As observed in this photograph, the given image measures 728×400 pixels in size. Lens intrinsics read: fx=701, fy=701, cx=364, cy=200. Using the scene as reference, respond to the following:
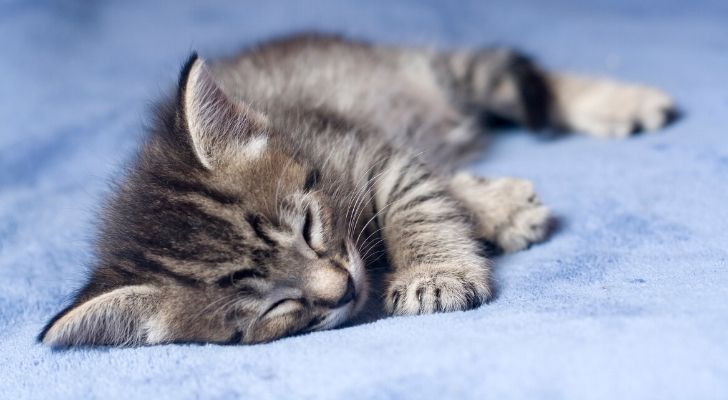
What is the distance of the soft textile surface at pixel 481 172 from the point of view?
1.04m

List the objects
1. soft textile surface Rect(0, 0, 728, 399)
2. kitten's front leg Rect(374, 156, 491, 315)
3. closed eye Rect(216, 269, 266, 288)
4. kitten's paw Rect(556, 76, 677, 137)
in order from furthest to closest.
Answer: kitten's paw Rect(556, 76, 677, 137) < kitten's front leg Rect(374, 156, 491, 315) < closed eye Rect(216, 269, 266, 288) < soft textile surface Rect(0, 0, 728, 399)

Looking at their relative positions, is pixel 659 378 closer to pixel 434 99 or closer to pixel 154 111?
pixel 154 111

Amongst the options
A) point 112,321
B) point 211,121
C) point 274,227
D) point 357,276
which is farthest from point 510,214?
point 112,321

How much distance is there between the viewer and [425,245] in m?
1.50

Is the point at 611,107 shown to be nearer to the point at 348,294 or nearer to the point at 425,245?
the point at 425,245

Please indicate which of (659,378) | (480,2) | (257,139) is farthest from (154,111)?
(480,2)

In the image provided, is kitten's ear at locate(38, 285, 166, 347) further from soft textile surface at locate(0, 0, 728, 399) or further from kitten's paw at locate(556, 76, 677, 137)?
kitten's paw at locate(556, 76, 677, 137)

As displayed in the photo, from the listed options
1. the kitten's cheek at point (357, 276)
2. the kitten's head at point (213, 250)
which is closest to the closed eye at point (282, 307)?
the kitten's head at point (213, 250)

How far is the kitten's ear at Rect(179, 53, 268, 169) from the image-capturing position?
1331 millimetres

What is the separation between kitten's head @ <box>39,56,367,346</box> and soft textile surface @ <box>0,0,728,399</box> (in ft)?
0.19

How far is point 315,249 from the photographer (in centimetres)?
130

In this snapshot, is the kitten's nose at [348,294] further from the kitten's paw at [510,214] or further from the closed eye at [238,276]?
the kitten's paw at [510,214]

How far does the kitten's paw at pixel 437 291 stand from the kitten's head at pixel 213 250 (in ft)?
0.27

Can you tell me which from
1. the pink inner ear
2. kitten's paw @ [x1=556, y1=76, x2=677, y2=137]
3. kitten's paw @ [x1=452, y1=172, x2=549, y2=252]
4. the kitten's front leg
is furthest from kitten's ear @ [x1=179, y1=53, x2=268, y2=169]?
kitten's paw @ [x1=556, y1=76, x2=677, y2=137]
